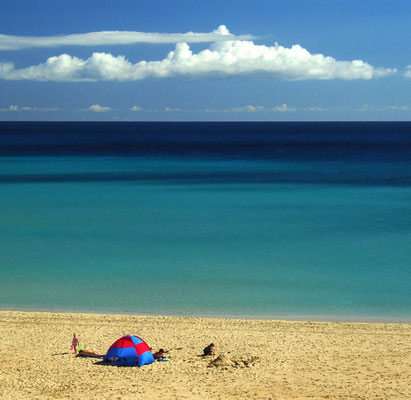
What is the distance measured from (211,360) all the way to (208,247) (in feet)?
50.0

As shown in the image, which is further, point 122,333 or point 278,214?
point 278,214

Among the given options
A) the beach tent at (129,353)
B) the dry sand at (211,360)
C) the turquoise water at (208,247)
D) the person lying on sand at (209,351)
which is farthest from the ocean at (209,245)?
the beach tent at (129,353)

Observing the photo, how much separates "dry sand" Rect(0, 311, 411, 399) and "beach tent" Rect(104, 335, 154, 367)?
22 cm

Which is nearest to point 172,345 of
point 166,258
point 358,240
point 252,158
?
point 166,258

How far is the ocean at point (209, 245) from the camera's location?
949 inches

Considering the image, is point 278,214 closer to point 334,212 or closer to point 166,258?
point 334,212

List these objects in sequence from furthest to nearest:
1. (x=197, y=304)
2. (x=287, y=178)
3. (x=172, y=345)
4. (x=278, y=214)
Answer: (x=287, y=178) < (x=278, y=214) < (x=197, y=304) < (x=172, y=345)

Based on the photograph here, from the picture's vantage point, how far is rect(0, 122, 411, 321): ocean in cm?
2409

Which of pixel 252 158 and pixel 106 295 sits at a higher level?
pixel 252 158

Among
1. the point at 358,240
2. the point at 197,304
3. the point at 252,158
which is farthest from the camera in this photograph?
the point at 252,158

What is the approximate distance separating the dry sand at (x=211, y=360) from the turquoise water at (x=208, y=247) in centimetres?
210

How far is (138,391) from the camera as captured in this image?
15273 mm

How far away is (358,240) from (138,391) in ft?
70.5

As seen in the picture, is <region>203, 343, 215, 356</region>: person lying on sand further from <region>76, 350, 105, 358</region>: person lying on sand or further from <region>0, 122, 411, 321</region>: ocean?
<region>0, 122, 411, 321</region>: ocean
